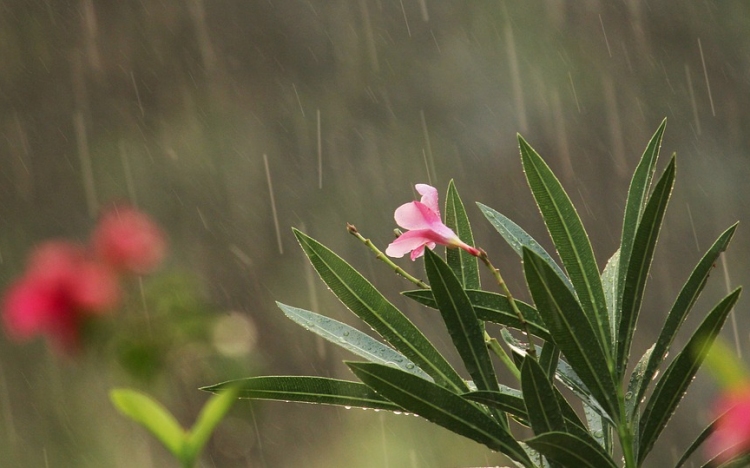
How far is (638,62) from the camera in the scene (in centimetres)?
513

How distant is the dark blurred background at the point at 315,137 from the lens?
427 centimetres

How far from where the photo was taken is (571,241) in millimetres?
578

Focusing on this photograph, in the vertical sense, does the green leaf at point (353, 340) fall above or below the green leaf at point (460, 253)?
below

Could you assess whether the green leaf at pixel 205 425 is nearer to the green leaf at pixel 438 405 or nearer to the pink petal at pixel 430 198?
the green leaf at pixel 438 405

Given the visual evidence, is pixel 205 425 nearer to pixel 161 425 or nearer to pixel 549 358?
pixel 161 425

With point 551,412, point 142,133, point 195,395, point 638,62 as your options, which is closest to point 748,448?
point 551,412

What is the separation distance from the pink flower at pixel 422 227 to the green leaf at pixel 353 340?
9cm

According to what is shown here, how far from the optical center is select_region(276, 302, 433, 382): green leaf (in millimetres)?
650

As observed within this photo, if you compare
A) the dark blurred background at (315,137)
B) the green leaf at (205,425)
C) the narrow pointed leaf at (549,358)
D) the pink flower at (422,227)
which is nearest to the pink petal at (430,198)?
the pink flower at (422,227)

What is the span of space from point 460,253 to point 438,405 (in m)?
0.16

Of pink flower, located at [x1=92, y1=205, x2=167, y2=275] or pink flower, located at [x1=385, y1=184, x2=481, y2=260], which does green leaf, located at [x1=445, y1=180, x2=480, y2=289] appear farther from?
pink flower, located at [x1=92, y1=205, x2=167, y2=275]

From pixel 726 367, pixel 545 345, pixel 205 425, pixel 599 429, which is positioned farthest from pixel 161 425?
pixel 599 429

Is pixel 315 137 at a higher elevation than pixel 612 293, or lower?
higher

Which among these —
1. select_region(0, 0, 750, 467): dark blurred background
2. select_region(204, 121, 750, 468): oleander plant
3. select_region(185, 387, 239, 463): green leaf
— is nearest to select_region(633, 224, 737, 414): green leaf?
select_region(204, 121, 750, 468): oleander plant
